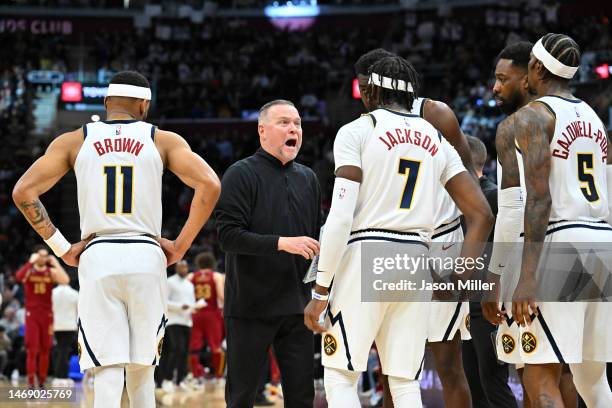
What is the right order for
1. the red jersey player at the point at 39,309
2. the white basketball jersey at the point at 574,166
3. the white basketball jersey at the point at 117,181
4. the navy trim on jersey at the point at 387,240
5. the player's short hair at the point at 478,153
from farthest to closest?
1. the red jersey player at the point at 39,309
2. the player's short hair at the point at 478,153
3. the white basketball jersey at the point at 117,181
4. the white basketball jersey at the point at 574,166
5. the navy trim on jersey at the point at 387,240

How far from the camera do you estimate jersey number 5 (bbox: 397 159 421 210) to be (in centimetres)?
473

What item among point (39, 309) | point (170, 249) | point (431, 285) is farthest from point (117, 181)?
point (39, 309)

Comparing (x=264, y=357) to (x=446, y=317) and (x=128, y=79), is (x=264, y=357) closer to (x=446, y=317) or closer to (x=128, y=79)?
(x=446, y=317)

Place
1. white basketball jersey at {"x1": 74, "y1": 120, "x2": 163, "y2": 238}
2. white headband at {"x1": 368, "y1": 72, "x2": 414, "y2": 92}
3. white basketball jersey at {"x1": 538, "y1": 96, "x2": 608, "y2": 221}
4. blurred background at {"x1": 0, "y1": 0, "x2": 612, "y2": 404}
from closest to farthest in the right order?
white basketball jersey at {"x1": 538, "y1": 96, "x2": 608, "y2": 221}
white headband at {"x1": 368, "y1": 72, "x2": 414, "y2": 92}
white basketball jersey at {"x1": 74, "y1": 120, "x2": 163, "y2": 238}
blurred background at {"x1": 0, "y1": 0, "x2": 612, "y2": 404}

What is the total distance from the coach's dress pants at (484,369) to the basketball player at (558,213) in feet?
3.66

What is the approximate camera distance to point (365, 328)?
4.64m

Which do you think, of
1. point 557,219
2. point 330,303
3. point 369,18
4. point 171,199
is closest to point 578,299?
point 557,219

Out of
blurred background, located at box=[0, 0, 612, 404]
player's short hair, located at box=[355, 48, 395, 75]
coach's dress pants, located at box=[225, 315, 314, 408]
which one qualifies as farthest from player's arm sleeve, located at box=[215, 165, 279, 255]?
blurred background, located at box=[0, 0, 612, 404]

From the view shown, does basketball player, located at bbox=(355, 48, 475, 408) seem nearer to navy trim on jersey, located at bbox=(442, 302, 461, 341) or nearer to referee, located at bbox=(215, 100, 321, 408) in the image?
navy trim on jersey, located at bbox=(442, 302, 461, 341)

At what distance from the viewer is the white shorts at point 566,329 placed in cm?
464

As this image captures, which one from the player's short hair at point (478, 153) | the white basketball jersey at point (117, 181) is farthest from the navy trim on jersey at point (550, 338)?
the white basketball jersey at point (117, 181)

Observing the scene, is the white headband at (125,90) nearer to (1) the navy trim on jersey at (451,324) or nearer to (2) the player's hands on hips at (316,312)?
(2) the player's hands on hips at (316,312)

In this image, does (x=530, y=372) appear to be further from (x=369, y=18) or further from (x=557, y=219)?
(x=369, y=18)

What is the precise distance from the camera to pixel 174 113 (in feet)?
89.2
